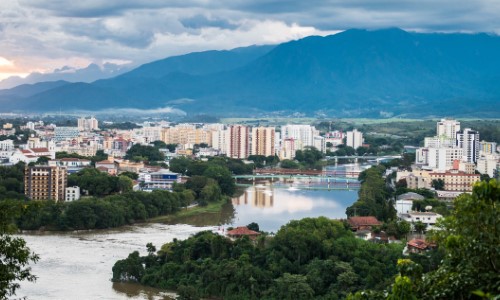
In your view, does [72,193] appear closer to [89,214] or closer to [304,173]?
[89,214]

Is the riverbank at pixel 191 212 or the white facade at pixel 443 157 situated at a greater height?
the white facade at pixel 443 157

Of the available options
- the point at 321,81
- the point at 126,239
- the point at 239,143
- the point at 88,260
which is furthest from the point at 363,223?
the point at 321,81

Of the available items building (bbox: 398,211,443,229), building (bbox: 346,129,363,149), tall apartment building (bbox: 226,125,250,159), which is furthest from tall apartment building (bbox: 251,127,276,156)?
building (bbox: 398,211,443,229)

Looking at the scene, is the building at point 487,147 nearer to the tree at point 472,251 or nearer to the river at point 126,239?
the river at point 126,239

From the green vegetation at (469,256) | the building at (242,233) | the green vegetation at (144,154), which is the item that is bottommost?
the building at (242,233)

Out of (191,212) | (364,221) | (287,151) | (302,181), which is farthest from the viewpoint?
(287,151)

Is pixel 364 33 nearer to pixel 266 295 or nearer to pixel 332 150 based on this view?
pixel 332 150

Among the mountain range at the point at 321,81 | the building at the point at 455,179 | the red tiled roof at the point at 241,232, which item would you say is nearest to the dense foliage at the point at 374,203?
the building at the point at 455,179
